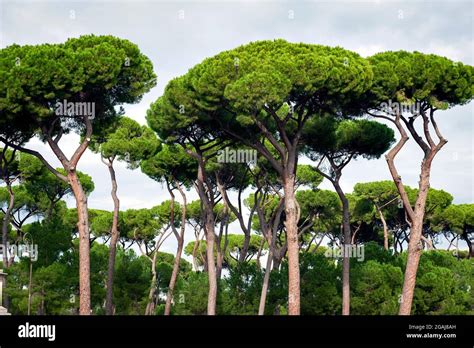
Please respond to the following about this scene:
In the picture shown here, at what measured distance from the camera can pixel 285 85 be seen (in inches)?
820

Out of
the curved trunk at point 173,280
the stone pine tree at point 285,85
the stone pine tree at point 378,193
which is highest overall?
the stone pine tree at point 285,85

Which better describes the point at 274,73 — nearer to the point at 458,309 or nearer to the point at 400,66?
the point at 400,66

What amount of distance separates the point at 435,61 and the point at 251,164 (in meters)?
10.2

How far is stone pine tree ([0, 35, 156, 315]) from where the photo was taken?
21.4m

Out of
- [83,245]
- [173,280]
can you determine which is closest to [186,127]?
[83,245]

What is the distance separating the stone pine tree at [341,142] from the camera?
26.7m

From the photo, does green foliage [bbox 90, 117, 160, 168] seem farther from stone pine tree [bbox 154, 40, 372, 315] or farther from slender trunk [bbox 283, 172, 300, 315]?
slender trunk [bbox 283, 172, 300, 315]

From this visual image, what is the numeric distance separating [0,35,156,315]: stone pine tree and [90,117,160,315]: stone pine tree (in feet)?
14.0

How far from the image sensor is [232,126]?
25.2 m

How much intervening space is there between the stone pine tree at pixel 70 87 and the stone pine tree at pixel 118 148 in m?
4.28

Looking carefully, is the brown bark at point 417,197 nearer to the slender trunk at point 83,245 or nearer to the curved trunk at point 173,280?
the slender trunk at point 83,245

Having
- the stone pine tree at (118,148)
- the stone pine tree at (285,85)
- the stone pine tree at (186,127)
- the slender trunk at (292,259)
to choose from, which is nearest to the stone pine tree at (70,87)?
the stone pine tree at (186,127)

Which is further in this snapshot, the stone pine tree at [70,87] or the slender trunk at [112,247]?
the slender trunk at [112,247]

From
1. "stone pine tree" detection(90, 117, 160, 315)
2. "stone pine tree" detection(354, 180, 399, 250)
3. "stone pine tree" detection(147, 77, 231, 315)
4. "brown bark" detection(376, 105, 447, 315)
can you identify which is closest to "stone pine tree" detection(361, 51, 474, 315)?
"brown bark" detection(376, 105, 447, 315)
